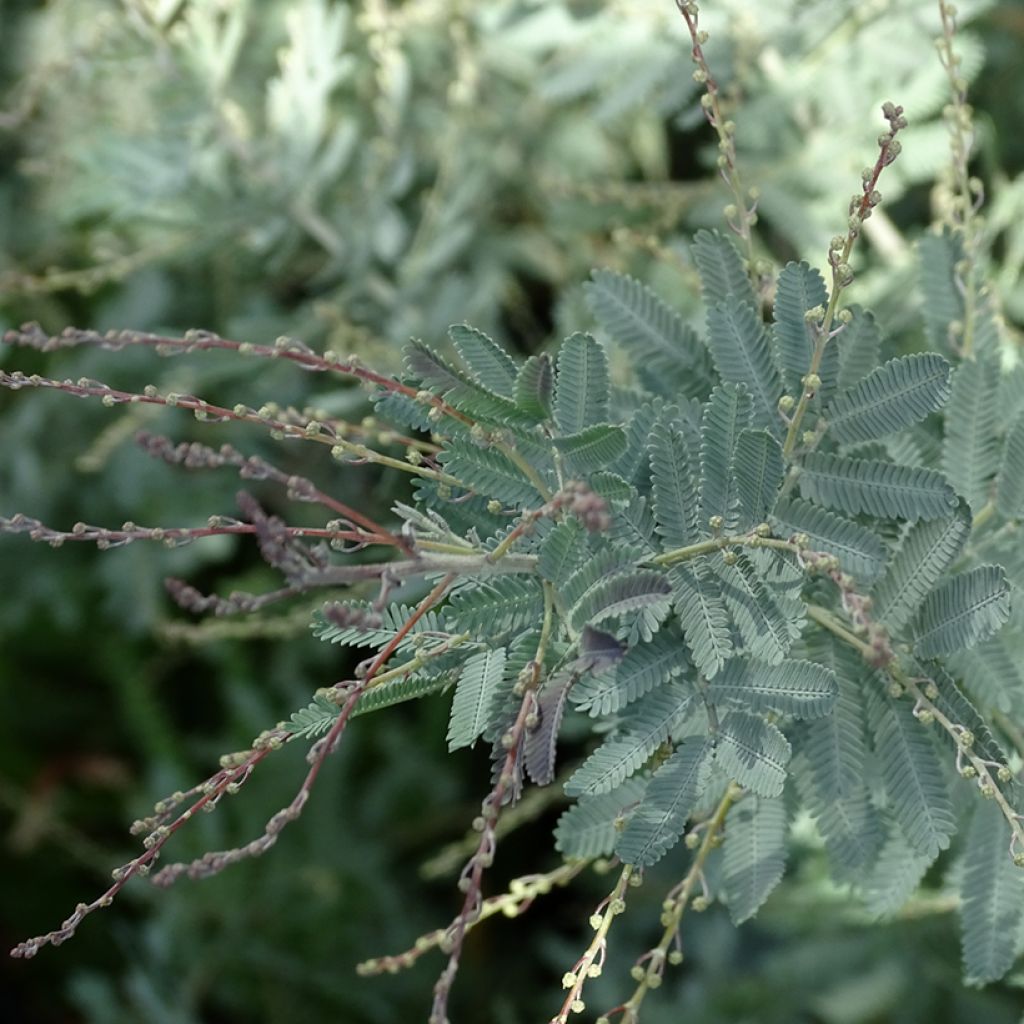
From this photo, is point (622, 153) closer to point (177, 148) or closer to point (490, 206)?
point (490, 206)

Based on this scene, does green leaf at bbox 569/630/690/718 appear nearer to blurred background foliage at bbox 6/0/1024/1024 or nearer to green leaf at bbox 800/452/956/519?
green leaf at bbox 800/452/956/519

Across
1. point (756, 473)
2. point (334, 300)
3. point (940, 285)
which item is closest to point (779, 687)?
point (756, 473)

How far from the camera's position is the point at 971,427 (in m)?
1.05

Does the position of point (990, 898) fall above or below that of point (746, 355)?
below

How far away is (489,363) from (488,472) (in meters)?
0.09

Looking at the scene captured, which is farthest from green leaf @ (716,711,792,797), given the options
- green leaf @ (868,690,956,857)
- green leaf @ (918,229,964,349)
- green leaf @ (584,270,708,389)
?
green leaf @ (918,229,964,349)

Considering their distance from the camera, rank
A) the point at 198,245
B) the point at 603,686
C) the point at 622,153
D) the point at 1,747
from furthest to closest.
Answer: the point at 1,747
the point at 622,153
the point at 198,245
the point at 603,686

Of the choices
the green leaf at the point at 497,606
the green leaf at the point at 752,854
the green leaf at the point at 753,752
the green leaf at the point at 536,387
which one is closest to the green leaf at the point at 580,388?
the green leaf at the point at 536,387

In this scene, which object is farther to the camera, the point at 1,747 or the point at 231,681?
the point at 1,747

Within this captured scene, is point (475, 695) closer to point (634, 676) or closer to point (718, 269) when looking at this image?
point (634, 676)

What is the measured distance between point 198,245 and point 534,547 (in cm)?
121

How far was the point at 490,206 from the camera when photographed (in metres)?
2.21

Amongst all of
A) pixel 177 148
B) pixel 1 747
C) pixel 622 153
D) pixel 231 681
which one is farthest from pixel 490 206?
pixel 1 747

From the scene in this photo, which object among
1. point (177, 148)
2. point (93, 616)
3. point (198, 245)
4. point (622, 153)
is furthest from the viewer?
point (93, 616)
